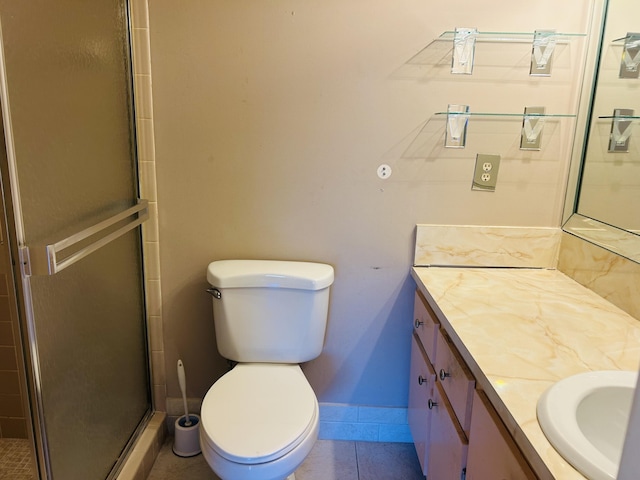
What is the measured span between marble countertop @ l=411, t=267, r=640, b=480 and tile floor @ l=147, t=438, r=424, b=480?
759 mm

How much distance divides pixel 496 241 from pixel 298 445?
3.58 feet

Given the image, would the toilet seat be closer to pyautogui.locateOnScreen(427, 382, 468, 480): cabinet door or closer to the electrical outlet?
pyautogui.locateOnScreen(427, 382, 468, 480): cabinet door

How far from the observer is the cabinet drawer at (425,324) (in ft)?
5.22

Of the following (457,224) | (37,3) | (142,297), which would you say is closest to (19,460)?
(142,297)

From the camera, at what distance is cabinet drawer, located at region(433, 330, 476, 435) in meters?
1.22

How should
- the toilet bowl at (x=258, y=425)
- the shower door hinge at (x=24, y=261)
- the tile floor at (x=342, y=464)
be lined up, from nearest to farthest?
the shower door hinge at (x=24, y=261) → the toilet bowl at (x=258, y=425) → the tile floor at (x=342, y=464)

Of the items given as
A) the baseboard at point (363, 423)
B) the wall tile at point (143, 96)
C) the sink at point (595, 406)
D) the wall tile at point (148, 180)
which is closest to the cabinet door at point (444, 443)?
the sink at point (595, 406)

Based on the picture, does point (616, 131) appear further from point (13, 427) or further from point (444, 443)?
point (13, 427)

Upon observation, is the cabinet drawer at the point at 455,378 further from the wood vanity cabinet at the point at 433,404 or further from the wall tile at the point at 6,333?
the wall tile at the point at 6,333

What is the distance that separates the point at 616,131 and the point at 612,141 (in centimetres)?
4

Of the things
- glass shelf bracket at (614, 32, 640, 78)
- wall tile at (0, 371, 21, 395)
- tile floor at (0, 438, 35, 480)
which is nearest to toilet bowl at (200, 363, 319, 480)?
tile floor at (0, 438, 35, 480)

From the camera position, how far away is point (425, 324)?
1.72 meters

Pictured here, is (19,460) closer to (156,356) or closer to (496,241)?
(156,356)

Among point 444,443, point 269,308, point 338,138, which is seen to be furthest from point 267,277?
point 444,443
